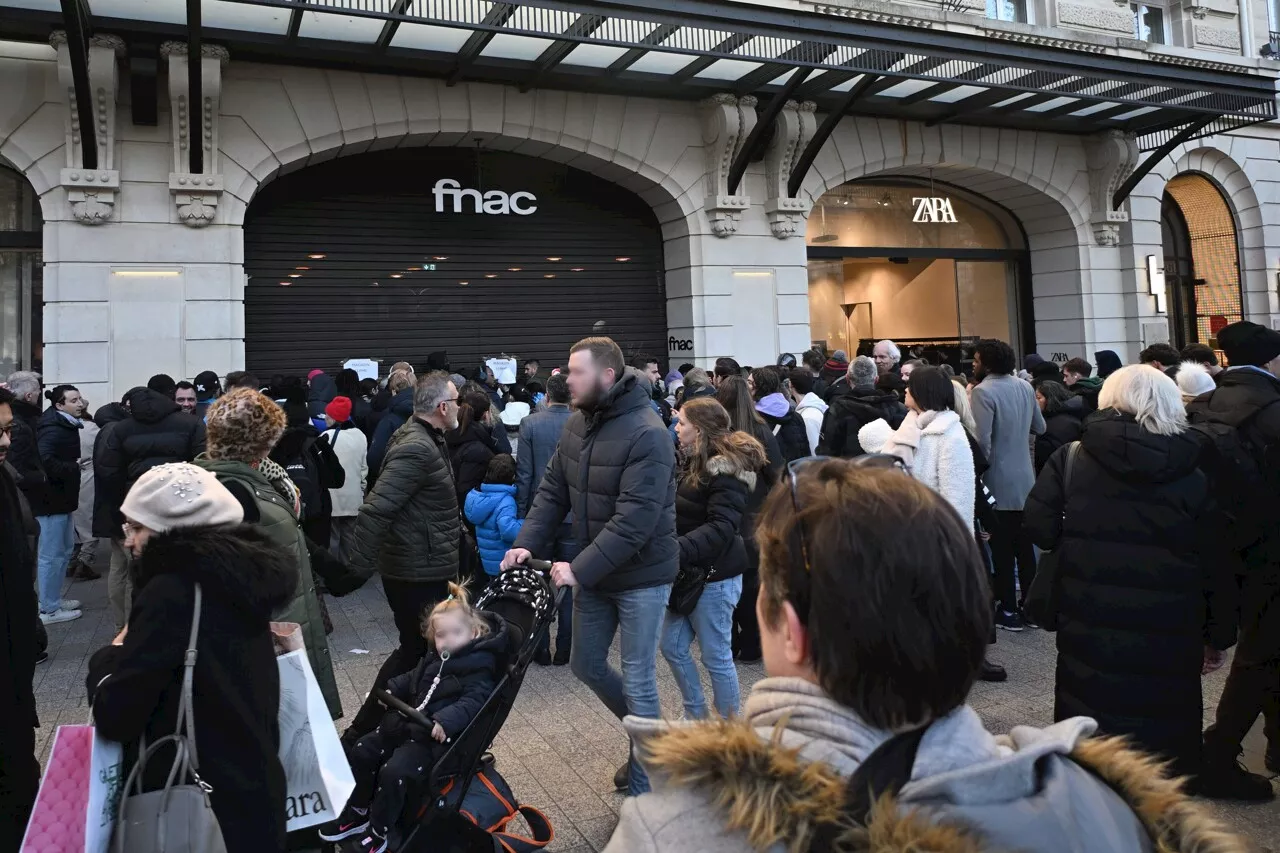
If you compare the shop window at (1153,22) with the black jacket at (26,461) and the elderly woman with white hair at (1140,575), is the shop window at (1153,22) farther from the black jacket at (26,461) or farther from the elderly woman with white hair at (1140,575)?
the black jacket at (26,461)

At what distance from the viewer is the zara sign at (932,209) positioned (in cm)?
1677

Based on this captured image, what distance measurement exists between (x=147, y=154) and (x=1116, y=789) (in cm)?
1161

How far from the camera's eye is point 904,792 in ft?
3.64

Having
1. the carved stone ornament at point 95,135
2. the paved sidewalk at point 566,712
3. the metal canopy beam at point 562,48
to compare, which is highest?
the metal canopy beam at point 562,48

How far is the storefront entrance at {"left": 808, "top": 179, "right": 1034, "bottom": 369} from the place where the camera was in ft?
53.2

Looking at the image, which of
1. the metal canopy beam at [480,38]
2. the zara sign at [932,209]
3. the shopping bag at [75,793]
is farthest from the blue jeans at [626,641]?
the zara sign at [932,209]

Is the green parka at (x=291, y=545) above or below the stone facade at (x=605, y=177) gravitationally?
below

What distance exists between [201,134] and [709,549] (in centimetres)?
873

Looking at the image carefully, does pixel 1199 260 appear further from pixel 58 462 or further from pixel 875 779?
pixel 875 779

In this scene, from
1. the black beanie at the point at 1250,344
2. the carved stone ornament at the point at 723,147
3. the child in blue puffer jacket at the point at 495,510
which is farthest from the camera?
the carved stone ornament at the point at 723,147

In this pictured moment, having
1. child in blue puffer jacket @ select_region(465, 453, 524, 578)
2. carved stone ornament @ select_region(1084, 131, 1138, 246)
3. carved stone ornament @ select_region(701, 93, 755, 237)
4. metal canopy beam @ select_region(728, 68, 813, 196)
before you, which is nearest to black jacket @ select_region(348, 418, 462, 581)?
child in blue puffer jacket @ select_region(465, 453, 524, 578)

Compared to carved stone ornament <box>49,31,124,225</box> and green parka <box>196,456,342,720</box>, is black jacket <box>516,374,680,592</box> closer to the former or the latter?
green parka <box>196,456,342,720</box>

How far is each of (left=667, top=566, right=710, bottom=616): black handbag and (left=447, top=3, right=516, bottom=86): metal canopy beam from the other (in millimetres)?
6754

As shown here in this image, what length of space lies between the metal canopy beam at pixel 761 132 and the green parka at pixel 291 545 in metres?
9.69
